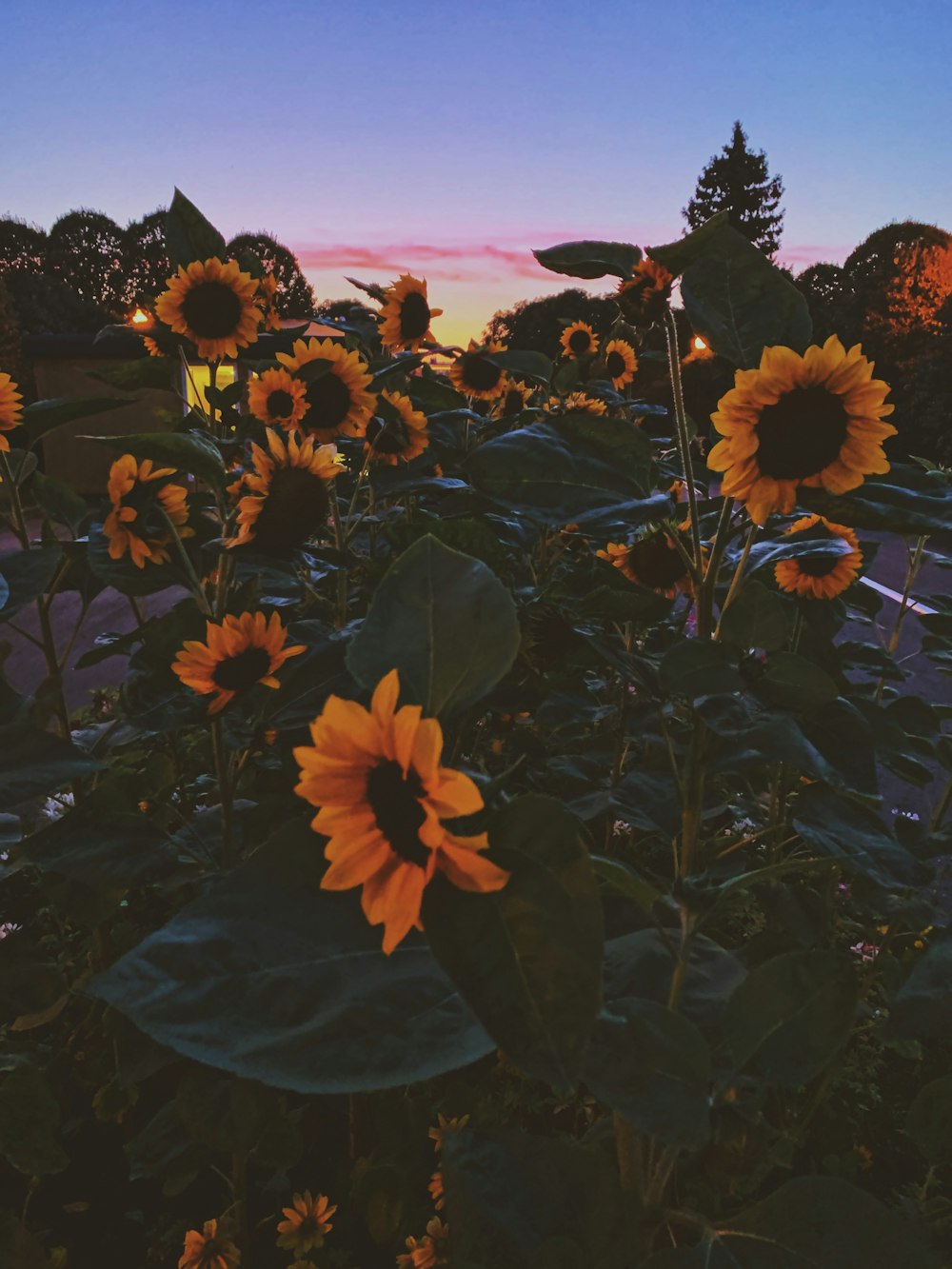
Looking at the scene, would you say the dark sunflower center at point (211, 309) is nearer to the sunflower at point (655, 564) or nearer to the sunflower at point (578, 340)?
the sunflower at point (655, 564)

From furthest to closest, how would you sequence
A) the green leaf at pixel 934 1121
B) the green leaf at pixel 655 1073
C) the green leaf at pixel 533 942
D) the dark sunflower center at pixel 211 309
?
the dark sunflower center at pixel 211 309 → the green leaf at pixel 934 1121 → the green leaf at pixel 655 1073 → the green leaf at pixel 533 942

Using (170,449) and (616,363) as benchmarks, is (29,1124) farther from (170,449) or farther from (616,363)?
(616,363)

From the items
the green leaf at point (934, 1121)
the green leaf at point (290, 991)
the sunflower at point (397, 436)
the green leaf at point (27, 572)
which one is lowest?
the green leaf at point (934, 1121)

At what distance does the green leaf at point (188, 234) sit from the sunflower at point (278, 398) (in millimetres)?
236

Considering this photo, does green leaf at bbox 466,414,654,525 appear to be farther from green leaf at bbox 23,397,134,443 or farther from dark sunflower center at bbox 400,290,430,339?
dark sunflower center at bbox 400,290,430,339

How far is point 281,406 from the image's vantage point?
162cm

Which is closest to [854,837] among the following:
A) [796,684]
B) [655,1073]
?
[796,684]

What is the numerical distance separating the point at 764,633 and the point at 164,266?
132 ft

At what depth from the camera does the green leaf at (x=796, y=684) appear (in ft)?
2.81

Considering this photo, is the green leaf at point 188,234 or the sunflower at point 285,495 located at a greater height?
the green leaf at point 188,234

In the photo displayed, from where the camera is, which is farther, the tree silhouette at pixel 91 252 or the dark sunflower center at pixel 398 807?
the tree silhouette at pixel 91 252

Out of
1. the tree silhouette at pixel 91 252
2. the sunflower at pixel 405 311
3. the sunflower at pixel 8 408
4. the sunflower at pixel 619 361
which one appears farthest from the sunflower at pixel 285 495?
the tree silhouette at pixel 91 252

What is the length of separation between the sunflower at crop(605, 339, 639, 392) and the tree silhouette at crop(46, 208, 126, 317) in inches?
1392

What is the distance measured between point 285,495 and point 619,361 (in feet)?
8.87
